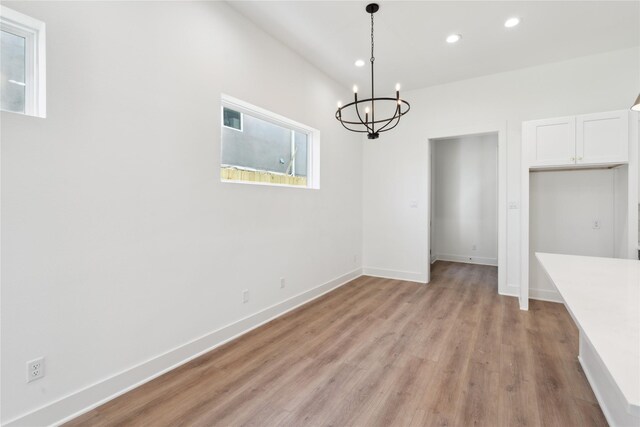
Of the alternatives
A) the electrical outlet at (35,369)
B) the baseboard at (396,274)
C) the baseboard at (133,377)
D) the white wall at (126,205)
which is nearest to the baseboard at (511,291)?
the baseboard at (396,274)

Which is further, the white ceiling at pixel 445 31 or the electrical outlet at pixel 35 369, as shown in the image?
the white ceiling at pixel 445 31

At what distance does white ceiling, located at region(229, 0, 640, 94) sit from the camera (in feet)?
9.30

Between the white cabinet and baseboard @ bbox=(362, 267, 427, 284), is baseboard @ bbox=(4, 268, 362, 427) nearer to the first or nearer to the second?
baseboard @ bbox=(362, 267, 427, 284)

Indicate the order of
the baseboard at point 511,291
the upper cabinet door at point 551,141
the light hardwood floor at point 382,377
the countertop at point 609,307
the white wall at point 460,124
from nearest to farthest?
the countertop at point 609,307, the light hardwood floor at point 382,377, the upper cabinet door at point 551,141, the white wall at point 460,124, the baseboard at point 511,291

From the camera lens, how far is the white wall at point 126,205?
5.40 ft

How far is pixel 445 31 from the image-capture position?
10.7 feet

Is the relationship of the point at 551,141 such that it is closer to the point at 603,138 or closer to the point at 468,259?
the point at 603,138

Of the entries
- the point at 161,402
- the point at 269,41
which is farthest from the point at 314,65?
the point at 161,402

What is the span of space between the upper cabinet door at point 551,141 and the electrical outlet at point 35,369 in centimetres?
483

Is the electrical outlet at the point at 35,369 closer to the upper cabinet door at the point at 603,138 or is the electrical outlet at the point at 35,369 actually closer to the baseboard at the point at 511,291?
the baseboard at the point at 511,291

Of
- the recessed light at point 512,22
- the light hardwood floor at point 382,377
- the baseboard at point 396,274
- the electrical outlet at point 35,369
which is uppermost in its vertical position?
the recessed light at point 512,22

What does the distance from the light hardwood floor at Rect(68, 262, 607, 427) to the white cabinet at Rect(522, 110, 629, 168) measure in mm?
1827

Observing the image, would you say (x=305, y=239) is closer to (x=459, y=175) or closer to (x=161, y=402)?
(x=161, y=402)

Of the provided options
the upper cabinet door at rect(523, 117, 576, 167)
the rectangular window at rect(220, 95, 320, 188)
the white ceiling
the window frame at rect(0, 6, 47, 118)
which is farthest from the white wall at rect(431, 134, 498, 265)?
the window frame at rect(0, 6, 47, 118)
